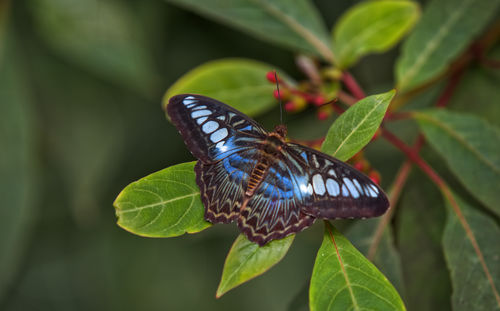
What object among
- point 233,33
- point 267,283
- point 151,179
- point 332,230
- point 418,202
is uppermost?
point 233,33

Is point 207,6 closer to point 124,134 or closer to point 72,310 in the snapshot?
point 124,134

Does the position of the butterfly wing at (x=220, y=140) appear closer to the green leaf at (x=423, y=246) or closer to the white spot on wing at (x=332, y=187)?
the white spot on wing at (x=332, y=187)

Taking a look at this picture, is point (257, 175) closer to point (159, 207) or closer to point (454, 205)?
point (159, 207)

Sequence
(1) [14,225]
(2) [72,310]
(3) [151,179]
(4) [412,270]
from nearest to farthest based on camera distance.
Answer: (3) [151,179] → (4) [412,270] → (1) [14,225] → (2) [72,310]

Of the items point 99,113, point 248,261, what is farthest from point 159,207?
point 99,113

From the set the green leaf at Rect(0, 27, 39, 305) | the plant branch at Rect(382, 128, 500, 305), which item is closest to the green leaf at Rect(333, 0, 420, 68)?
the plant branch at Rect(382, 128, 500, 305)

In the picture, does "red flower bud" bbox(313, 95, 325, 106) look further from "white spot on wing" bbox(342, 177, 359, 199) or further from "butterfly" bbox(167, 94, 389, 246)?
"white spot on wing" bbox(342, 177, 359, 199)

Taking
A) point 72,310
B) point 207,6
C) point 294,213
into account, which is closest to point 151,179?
point 294,213
